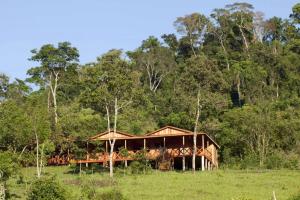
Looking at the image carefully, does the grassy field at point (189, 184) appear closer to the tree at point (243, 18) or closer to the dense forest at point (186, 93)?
the dense forest at point (186, 93)

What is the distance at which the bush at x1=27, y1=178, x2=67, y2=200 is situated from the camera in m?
26.7

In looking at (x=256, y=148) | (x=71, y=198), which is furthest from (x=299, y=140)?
(x=71, y=198)

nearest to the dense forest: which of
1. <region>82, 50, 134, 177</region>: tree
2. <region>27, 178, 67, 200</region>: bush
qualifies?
<region>82, 50, 134, 177</region>: tree

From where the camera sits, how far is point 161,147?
4703 centimetres

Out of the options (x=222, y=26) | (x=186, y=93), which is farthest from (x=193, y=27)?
(x=186, y=93)

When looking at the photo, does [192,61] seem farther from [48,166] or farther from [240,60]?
[240,60]

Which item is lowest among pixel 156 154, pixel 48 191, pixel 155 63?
pixel 48 191

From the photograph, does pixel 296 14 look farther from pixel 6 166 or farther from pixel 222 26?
pixel 6 166

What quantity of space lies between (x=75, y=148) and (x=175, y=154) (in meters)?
7.10

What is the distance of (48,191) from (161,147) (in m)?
20.9

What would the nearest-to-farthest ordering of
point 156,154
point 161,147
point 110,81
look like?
point 110,81 → point 156,154 → point 161,147

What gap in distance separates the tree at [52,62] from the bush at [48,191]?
32.6 metres

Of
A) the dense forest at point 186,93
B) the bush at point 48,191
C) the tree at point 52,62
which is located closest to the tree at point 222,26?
the dense forest at point 186,93

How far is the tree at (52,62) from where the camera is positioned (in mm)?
60500
